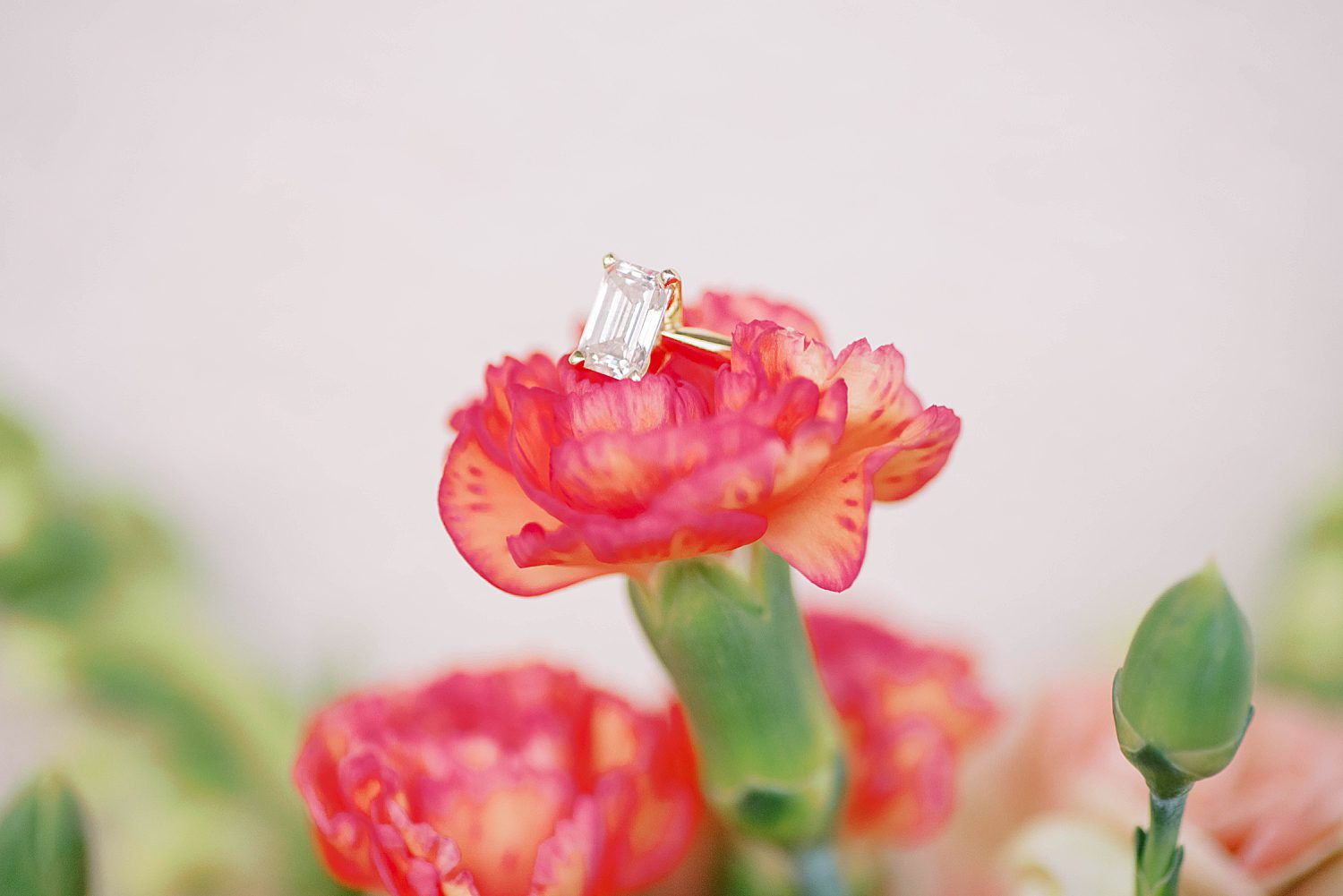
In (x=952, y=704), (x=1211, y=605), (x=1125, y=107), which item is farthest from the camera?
(x=1125, y=107)

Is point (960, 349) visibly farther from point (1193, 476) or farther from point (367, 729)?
point (367, 729)

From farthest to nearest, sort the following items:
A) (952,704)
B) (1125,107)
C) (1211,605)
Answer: (1125,107) < (952,704) < (1211,605)

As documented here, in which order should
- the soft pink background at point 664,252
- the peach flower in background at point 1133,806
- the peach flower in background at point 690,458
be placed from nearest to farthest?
the peach flower in background at point 690,458 → the peach flower in background at point 1133,806 → the soft pink background at point 664,252

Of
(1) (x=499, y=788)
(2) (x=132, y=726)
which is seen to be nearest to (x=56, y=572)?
(2) (x=132, y=726)

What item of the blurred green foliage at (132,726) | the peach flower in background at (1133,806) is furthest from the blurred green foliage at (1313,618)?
the blurred green foliage at (132,726)

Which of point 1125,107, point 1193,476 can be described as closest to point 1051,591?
point 1193,476

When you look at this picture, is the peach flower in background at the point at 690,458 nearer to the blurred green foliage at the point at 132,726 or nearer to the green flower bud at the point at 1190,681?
the green flower bud at the point at 1190,681
